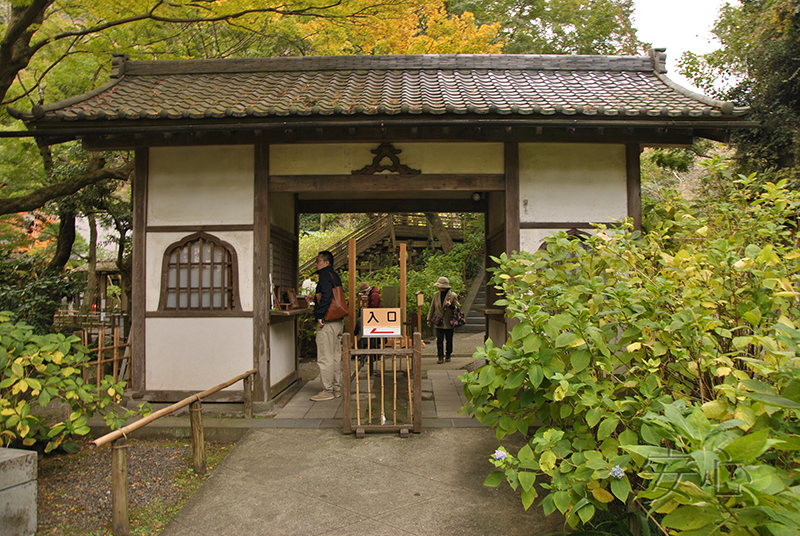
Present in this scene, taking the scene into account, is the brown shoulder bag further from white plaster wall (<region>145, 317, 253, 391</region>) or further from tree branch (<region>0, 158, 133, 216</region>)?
tree branch (<region>0, 158, 133, 216</region>)

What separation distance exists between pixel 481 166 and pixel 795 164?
7.84 metres

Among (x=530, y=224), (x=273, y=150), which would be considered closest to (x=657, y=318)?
(x=530, y=224)

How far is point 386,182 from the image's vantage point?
6.01 metres

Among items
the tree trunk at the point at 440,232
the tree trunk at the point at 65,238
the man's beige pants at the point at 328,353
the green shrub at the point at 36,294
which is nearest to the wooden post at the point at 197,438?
the man's beige pants at the point at 328,353

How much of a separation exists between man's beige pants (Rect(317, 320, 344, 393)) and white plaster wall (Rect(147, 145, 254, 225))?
185 cm

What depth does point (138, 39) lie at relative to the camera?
9.14 m

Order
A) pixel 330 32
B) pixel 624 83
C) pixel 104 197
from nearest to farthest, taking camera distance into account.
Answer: pixel 624 83
pixel 330 32
pixel 104 197

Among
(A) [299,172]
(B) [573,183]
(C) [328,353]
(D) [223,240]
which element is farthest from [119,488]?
(B) [573,183]

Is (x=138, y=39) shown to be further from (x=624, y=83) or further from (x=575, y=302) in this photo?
(x=575, y=302)

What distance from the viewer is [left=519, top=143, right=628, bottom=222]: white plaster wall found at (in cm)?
595

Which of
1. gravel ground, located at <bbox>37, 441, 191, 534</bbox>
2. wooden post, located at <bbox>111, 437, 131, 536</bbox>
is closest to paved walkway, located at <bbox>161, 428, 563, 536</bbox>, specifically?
wooden post, located at <bbox>111, 437, 131, 536</bbox>

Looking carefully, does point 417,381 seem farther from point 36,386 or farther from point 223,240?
point 36,386

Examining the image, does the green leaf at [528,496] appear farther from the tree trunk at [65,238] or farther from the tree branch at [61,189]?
the tree trunk at [65,238]

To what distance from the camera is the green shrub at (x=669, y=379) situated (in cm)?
160
